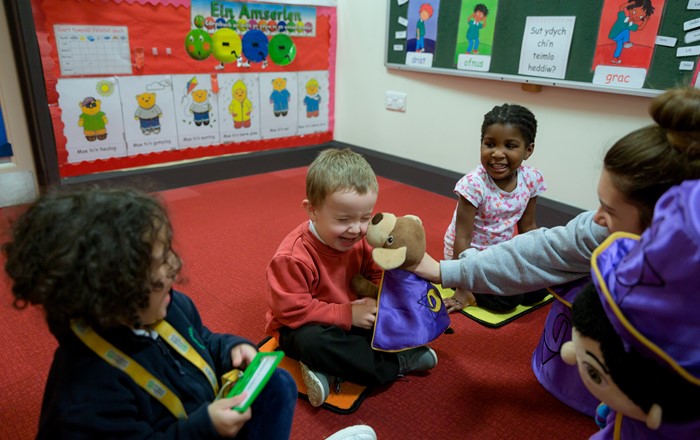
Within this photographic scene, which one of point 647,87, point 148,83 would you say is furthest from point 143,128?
point 647,87

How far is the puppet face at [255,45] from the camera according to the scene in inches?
107

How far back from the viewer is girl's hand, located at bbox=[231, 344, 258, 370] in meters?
0.89

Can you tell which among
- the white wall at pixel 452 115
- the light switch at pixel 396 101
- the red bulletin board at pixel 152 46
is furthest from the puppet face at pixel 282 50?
the light switch at pixel 396 101

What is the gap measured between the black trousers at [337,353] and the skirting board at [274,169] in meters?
1.37

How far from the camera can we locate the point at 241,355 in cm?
90

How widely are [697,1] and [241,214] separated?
78.2 inches

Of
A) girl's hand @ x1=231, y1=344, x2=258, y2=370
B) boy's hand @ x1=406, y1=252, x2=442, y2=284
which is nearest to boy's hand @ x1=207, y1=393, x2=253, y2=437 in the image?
girl's hand @ x1=231, y1=344, x2=258, y2=370

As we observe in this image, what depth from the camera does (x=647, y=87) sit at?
1.86m

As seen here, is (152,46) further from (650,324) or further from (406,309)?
(650,324)

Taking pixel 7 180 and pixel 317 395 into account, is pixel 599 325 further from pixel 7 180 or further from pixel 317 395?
pixel 7 180

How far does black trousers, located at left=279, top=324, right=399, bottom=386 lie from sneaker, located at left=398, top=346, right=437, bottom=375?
2.9 inches

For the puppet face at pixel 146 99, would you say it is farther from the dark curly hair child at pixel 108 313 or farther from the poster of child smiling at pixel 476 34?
the dark curly hair child at pixel 108 313

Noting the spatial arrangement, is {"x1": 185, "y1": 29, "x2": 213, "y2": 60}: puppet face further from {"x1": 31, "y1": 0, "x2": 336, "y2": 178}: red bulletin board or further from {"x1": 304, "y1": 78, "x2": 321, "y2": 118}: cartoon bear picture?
{"x1": 304, "y1": 78, "x2": 321, "y2": 118}: cartoon bear picture

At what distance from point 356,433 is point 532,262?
0.58 m
